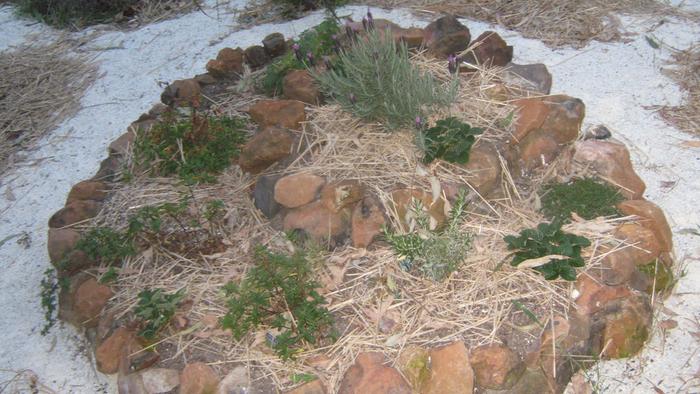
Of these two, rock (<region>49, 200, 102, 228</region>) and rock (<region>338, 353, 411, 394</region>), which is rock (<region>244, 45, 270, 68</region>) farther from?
rock (<region>338, 353, 411, 394</region>)

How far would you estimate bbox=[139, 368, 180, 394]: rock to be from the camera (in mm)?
2502

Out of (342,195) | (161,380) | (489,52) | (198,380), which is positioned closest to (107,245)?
(161,380)

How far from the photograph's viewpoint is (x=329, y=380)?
2.40m

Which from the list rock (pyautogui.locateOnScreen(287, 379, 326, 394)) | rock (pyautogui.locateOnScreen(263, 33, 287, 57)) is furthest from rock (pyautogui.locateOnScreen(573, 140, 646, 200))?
rock (pyautogui.locateOnScreen(263, 33, 287, 57))

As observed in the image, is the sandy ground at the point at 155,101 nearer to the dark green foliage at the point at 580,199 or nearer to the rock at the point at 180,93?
the dark green foliage at the point at 580,199

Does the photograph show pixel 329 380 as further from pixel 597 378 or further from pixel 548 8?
pixel 548 8

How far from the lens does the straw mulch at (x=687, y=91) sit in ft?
12.0

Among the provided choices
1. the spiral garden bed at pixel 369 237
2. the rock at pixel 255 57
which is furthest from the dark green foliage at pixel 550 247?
the rock at pixel 255 57

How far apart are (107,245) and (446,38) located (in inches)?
76.7

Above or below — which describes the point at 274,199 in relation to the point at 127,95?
above

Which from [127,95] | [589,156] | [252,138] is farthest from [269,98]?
[589,156]

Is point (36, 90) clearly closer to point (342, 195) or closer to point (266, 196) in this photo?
point (266, 196)

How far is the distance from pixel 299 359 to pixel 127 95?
2.58m

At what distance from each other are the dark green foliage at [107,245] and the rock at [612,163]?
2.02 meters
